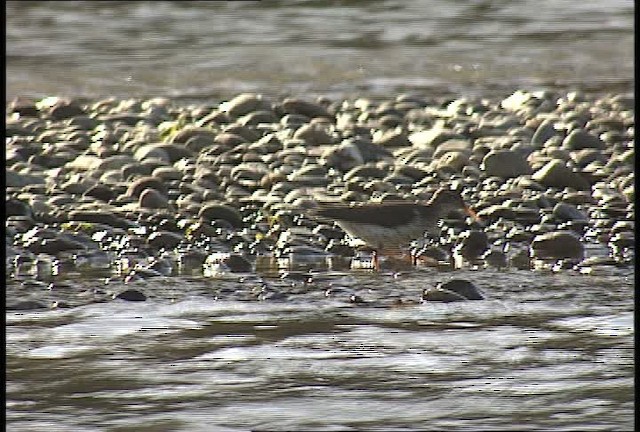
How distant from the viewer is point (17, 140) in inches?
423

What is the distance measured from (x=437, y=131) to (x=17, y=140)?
2.91 meters

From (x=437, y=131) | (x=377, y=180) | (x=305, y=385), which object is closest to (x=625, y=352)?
(x=305, y=385)

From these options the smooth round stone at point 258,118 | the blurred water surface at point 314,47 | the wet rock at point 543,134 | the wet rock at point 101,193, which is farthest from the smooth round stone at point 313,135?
the blurred water surface at point 314,47

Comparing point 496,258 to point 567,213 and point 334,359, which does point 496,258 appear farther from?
point 334,359

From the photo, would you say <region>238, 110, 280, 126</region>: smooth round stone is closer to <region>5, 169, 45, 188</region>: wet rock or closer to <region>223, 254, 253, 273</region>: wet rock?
<region>5, 169, 45, 188</region>: wet rock

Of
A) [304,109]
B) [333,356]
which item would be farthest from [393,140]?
[333,356]

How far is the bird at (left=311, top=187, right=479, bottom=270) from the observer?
7316 mm

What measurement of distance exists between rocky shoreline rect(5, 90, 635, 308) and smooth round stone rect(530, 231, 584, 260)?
11mm

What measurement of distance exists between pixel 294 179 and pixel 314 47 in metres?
6.35

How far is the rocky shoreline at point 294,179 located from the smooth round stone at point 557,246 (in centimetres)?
1

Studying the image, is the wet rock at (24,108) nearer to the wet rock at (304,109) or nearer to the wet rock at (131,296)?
the wet rock at (304,109)

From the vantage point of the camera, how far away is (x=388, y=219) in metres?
7.52

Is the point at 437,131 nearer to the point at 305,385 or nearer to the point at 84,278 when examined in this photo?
the point at 84,278

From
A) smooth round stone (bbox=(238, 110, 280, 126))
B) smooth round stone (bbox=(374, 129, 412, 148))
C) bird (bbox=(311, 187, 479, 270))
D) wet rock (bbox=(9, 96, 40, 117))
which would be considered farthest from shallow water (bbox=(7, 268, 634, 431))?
wet rock (bbox=(9, 96, 40, 117))
